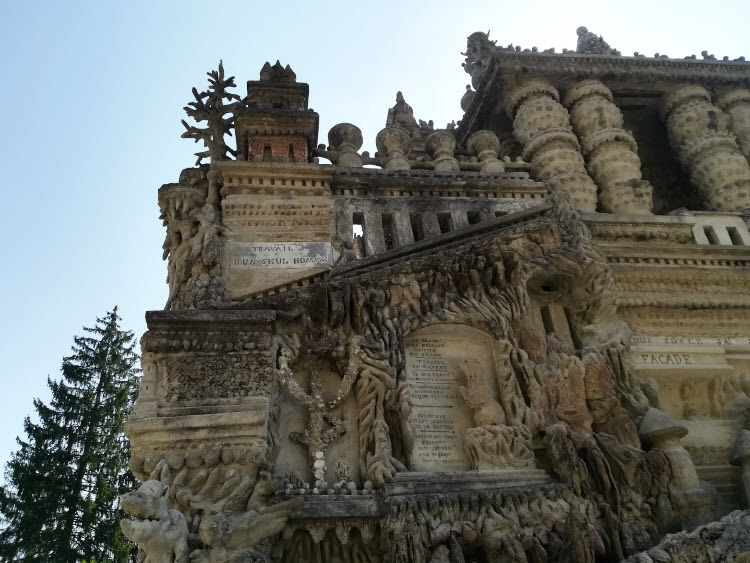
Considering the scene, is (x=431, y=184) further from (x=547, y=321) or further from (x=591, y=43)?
(x=591, y=43)

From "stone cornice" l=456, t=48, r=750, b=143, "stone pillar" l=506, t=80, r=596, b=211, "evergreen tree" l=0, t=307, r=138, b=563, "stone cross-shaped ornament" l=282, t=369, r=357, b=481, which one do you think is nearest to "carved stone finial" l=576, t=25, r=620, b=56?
"stone cornice" l=456, t=48, r=750, b=143

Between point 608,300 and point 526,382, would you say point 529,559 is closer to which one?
point 526,382

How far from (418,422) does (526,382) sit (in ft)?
5.26

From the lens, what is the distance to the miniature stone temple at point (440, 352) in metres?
6.63

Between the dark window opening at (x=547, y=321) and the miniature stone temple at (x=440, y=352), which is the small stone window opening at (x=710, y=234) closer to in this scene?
the miniature stone temple at (x=440, y=352)

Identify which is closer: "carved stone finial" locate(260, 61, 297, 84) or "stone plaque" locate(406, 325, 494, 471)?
"stone plaque" locate(406, 325, 494, 471)

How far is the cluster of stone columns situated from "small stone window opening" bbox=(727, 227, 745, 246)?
817mm

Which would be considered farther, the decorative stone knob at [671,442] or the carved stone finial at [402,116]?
the carved stone finial at [402,116]

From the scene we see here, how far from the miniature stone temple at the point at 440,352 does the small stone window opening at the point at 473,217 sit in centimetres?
9

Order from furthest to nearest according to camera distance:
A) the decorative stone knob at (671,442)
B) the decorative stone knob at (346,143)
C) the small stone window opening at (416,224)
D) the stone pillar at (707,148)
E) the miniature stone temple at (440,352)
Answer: the stone pillar at (707,148), the decorative stone knob at (346,143), the small stone window opening at (416,224), the decorative stone knob at (671,442), the miniature stone temple at (440,352)

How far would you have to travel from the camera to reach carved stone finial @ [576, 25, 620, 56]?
48.3ft

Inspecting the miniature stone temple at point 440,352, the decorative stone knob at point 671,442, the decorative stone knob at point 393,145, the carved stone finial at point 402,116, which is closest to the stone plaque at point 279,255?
the miniature stone temple at point 440,352

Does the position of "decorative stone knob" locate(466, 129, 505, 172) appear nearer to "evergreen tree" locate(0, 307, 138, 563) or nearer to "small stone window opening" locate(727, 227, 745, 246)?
"small stone window opening" locate(727, 227, 745, 246)

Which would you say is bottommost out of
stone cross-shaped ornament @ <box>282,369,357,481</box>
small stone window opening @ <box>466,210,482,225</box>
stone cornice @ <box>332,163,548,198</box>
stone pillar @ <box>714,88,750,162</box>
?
stone cross-shaped ornament @ <box>282,369,357,481</box>
